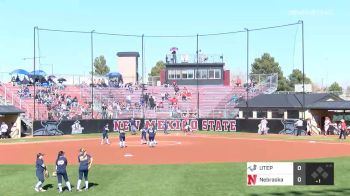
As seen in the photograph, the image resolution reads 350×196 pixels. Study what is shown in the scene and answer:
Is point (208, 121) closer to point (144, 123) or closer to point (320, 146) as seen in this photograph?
point (144, 123)

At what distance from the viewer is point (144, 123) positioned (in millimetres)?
66438

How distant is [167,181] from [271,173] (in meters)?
10.1

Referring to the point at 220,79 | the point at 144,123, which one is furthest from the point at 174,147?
the point at 220,79

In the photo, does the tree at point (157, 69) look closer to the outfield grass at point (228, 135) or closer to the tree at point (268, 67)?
the tree at point (268, 67)

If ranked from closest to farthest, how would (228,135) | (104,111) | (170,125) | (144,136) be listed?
1. (144,136)
2. (228,135)
3. (104,111)
4. (170,125)

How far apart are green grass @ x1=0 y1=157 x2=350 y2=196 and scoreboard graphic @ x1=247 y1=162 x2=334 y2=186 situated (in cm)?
593

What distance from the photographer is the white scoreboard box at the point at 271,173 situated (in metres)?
14.6

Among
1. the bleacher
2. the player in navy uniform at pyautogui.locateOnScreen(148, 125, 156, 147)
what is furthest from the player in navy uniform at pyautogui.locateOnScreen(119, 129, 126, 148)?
the bleacher

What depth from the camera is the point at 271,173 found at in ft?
48.0

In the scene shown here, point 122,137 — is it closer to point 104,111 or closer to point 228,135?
point 228,135

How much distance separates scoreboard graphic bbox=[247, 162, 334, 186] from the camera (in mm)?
14531

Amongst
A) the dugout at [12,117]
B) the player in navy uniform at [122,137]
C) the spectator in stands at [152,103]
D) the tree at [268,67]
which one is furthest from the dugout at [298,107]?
the tree at [268,67]

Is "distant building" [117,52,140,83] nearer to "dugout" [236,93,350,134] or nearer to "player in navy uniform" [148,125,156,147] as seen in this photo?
"dugout" [236,93,350,134]

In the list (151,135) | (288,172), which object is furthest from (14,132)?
(288,172)
